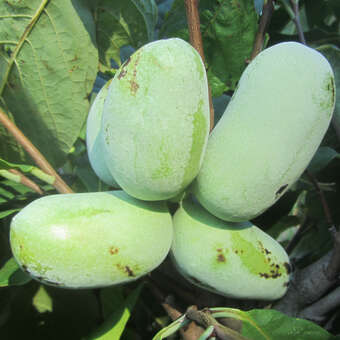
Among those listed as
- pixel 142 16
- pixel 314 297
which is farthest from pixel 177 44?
pixel 314 297

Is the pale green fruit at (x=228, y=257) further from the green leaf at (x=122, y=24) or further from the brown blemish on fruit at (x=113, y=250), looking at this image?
the green leaf at (x=122, y=24)

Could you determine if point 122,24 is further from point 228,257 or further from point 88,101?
point 228,257

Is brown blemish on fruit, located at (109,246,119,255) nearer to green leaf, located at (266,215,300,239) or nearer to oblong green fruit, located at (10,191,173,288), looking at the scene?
oblong green fruit, located at (10,191,173,288)

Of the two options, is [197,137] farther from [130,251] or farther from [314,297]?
[314,297]

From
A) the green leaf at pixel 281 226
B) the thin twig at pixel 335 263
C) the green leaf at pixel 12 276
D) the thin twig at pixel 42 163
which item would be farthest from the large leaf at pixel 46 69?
the thin twig at pixel 335 263

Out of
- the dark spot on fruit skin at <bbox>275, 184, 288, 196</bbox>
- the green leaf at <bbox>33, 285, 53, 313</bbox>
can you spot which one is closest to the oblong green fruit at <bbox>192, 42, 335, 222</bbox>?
the dark spot on fruit skin at <bbox>275, 184, 288, 196</bbox>

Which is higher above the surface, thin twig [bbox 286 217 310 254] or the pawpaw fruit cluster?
the pawpaw fruit cluster
